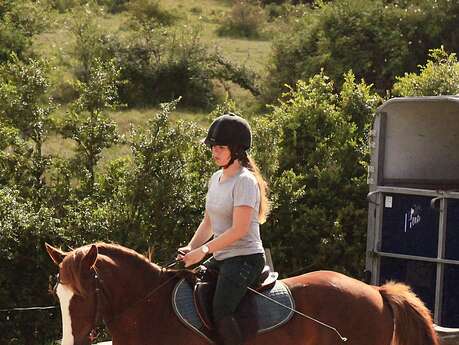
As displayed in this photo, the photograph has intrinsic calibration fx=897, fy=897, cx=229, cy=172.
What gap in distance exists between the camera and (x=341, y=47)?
2262cm

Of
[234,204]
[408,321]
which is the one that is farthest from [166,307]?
[408,321]

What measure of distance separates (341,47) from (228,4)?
18.2m

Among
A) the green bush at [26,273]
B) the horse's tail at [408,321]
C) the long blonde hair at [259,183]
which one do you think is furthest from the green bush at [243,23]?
the long blonde hair at [259,183]

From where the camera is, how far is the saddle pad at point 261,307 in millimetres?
5535

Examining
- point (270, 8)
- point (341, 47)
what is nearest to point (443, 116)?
point (341, 47)

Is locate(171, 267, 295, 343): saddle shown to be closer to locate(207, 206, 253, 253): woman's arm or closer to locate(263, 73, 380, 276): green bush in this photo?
locate(207, 206, 253, 253): woman's arm

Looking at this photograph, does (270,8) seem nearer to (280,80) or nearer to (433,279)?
(280,80)

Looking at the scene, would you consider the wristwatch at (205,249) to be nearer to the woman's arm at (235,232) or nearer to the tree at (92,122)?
the woman's arm at (235,232)

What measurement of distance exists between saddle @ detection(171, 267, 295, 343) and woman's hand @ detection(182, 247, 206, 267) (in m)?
0.19

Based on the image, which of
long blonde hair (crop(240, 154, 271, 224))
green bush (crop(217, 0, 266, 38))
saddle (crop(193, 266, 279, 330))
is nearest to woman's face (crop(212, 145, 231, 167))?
long blonde hair (crop(240, 154, 271, 224))

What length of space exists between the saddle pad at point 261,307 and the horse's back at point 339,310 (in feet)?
0.29

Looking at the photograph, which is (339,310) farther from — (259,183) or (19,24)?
(19,24)

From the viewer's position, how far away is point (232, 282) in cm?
551

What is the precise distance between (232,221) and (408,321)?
149cm
